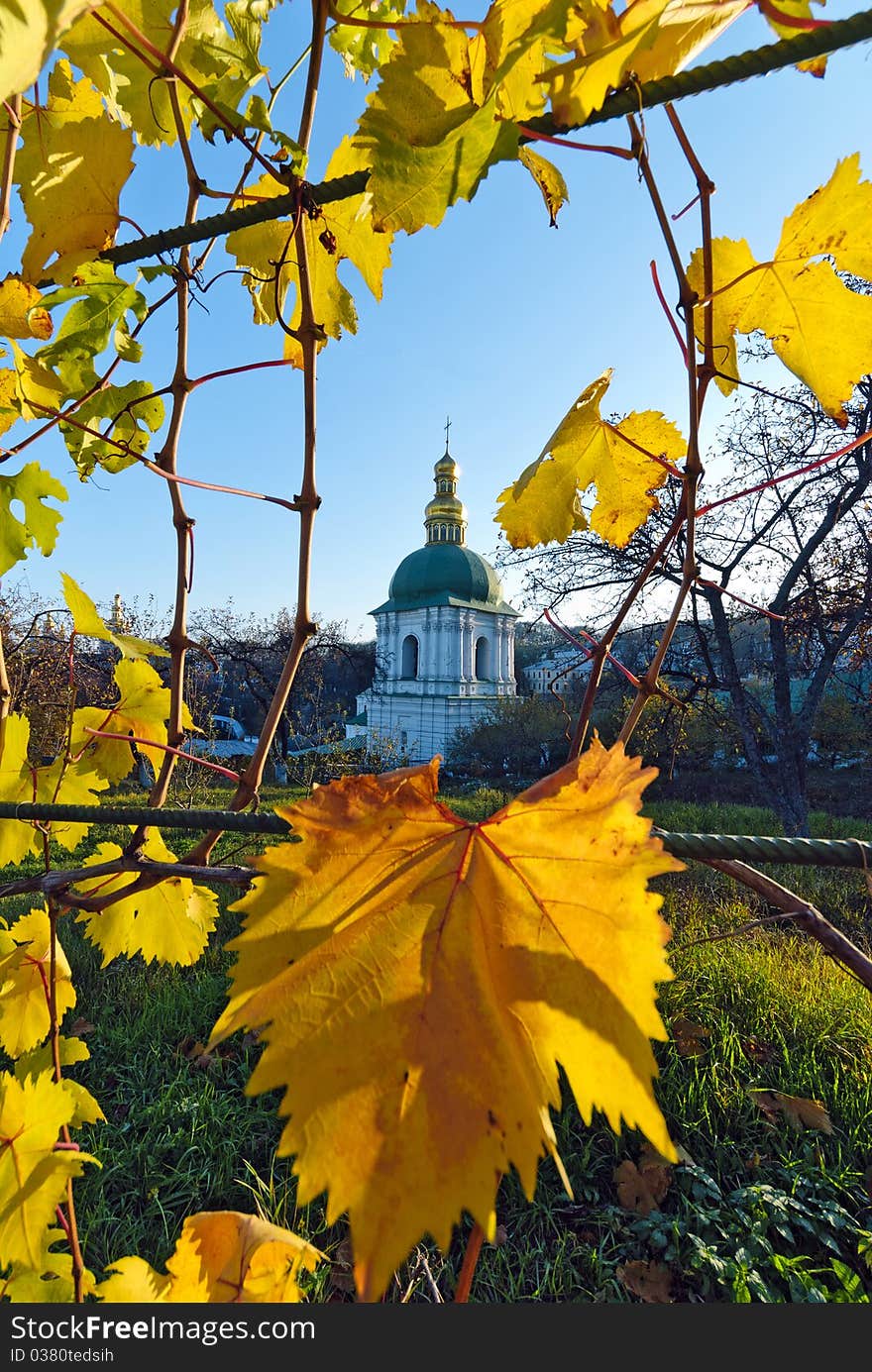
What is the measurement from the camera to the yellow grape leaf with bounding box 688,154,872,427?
42cm

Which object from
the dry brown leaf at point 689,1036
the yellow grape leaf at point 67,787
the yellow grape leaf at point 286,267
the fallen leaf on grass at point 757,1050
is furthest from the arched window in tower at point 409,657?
the yellow grape leaf at point 286,267

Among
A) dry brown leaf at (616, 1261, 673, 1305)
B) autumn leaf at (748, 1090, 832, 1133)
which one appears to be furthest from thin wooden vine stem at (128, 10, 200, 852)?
autumn leaf at (748, 1090, 832, 1133)

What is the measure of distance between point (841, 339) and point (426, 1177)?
0.57 meters

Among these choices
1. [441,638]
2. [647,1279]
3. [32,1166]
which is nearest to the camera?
[32,1166]

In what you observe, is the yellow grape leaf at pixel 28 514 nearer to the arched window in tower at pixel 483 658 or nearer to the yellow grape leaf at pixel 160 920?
the yellow grape leaf at pixel 160 920

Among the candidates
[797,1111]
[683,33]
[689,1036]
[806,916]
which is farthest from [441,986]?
[689,1036]

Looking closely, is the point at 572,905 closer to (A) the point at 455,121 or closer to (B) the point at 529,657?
(A) the point at 455,121

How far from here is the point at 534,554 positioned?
5.50 m

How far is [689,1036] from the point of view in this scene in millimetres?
2512

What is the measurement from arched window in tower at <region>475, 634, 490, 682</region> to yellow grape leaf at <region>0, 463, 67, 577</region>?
54.0 ft

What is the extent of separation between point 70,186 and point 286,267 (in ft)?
0.64

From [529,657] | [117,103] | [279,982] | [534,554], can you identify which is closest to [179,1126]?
[279,982]

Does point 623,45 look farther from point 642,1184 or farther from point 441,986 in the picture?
point 642,1184

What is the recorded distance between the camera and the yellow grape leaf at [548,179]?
0.43 meters
